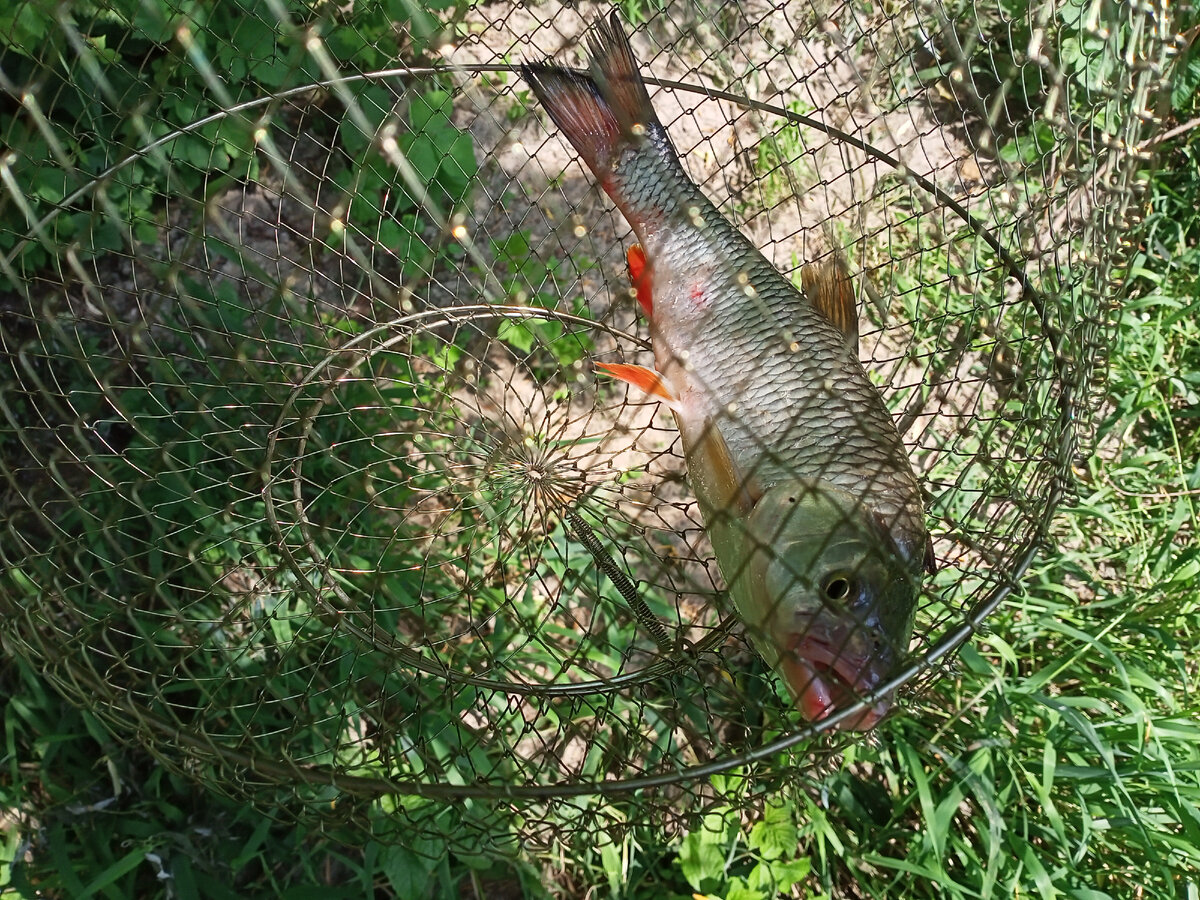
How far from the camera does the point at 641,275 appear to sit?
210 cm

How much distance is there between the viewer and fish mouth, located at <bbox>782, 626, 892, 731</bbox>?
1.49 metres

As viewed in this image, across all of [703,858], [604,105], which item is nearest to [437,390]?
[604,105]

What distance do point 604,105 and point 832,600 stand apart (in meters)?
1.34

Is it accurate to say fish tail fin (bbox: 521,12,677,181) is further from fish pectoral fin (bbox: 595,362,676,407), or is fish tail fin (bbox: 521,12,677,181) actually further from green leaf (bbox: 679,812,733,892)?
green leaf (bbox: 679,812,733,892)

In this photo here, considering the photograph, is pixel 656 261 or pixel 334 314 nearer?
pixel 656 261

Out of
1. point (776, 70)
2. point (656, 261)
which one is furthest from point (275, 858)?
point (776, 70)

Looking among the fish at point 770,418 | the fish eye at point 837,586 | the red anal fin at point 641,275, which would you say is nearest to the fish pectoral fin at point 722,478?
the fish at point 770,418

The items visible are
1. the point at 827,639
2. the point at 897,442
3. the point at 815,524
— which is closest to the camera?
the point at 827,639

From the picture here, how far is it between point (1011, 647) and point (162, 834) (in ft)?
7.47

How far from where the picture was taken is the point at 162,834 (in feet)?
6.75

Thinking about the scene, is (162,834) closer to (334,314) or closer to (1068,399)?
(334,314)

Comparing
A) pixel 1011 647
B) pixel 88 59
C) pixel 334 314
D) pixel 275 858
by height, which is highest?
pixel 88 59

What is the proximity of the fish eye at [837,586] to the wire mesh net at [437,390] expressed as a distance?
11.3 inches

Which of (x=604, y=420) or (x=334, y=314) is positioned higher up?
(x=334, y=314)
